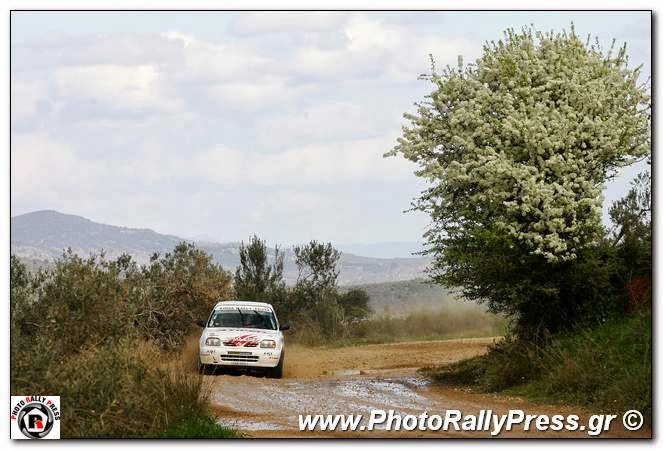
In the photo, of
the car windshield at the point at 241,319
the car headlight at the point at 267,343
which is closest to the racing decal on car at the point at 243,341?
the car headlight at the point at 267,343

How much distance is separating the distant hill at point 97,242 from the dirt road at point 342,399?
153 ft

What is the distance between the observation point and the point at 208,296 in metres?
28.5

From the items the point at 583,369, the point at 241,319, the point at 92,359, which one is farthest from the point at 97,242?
the point at 92,359

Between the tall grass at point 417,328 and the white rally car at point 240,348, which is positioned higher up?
the white rally car at point 240,348

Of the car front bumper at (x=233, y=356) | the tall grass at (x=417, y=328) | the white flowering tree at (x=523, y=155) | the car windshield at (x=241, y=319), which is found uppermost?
the white flowering tree at (x=523, y=155)

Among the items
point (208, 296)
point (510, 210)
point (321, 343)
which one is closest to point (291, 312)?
point (321, 343)

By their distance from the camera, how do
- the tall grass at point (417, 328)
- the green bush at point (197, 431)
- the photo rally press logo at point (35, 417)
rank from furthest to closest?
1. the tall grass at point (417, 328)
2. the photo rally press logo at point (35, 417)
3. the green bush at point (197, 431)

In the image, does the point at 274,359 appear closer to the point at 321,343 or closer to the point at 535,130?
the point at 535,130

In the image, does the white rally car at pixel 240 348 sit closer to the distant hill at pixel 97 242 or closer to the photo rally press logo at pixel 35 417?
the photo rally press logo at pixel 35 417

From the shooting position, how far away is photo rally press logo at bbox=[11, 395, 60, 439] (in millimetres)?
13328

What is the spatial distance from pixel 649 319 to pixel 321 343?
1861 cm

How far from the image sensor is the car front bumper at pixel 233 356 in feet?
69.9

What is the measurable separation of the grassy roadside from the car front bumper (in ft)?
12.7

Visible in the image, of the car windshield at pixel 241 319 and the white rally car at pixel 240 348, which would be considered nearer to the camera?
the white rally car at pixel 240 348
